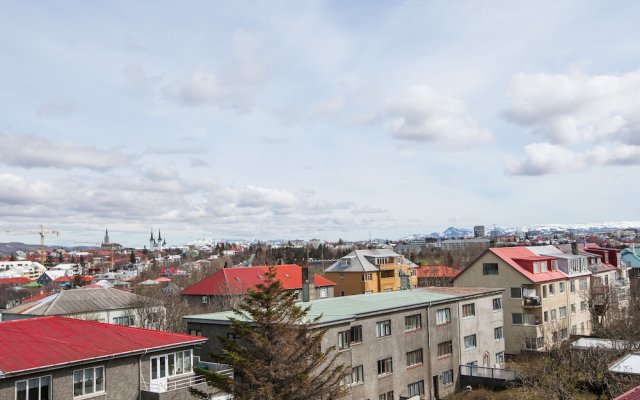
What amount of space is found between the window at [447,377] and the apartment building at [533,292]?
14.7 metres

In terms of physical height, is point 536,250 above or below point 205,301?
above

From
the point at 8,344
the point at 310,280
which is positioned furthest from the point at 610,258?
the point at 8,344

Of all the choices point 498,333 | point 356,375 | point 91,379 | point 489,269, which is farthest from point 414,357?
point 91,379

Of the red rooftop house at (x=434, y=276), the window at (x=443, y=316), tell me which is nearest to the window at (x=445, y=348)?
the window at (x=443, y=316)

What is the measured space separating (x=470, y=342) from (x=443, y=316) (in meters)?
4.91

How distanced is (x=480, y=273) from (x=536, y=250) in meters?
11.6

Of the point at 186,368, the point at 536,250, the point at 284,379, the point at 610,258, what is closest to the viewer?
the point at 284,379

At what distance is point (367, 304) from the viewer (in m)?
41.7

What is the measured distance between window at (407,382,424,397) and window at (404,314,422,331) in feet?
13.7

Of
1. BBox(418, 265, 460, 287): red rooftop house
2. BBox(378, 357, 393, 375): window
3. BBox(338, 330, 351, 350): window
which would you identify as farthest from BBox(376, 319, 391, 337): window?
BBox(418, 265, 460, 287): red rooftop house

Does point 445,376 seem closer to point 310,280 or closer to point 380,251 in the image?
point 310,280

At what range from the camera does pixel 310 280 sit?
4831 cm

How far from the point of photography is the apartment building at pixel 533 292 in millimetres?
59688

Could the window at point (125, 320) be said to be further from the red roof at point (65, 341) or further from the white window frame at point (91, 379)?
the white window frame at point (91, 379)
